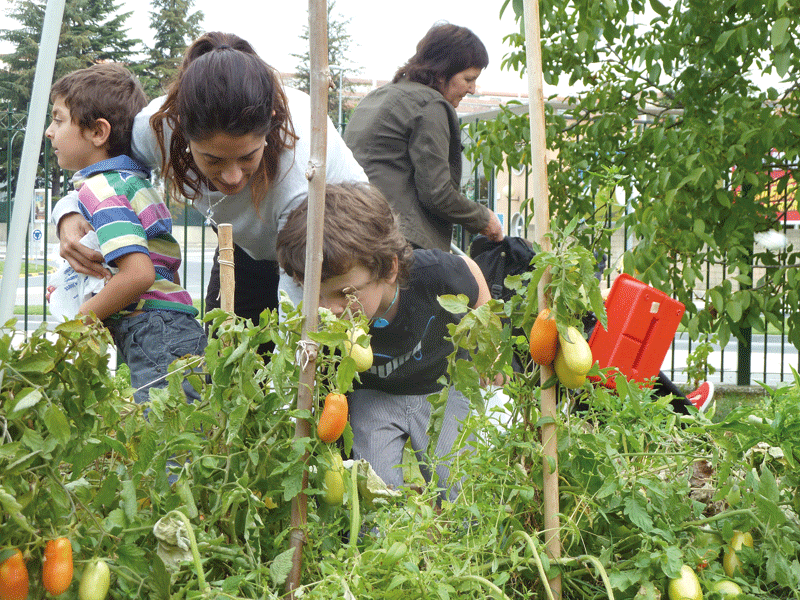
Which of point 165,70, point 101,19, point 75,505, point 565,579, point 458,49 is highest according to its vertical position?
point 101,19

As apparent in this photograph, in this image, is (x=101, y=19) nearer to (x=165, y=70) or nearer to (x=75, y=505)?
(x=165, y=70)

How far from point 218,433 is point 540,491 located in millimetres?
378

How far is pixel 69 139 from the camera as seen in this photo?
2068mm

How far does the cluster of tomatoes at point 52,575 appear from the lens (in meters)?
0.73

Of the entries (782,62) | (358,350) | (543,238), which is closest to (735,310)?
(782,62)

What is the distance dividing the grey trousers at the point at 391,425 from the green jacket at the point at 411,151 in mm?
819

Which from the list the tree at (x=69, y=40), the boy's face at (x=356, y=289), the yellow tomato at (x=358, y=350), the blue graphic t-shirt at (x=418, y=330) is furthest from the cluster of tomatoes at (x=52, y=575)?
the tree at (x=69, y=40)

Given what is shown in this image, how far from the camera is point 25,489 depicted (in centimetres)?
73

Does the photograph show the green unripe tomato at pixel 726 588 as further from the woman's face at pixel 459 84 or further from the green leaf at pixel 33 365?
the woman's face at pixel 459 84

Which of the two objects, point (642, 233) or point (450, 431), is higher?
point (642, 233)

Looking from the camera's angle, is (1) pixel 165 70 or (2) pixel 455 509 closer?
(2) pixel 455 509

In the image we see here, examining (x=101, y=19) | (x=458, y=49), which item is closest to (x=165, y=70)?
(x=101, y=19)

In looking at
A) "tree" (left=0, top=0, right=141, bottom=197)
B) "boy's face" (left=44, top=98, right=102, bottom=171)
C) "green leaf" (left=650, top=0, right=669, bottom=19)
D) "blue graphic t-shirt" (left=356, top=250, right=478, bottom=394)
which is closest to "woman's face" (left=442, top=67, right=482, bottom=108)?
"green leaf" (left=650, top=0, right=669, bottom=19)

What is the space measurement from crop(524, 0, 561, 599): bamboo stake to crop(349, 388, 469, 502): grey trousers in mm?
886
